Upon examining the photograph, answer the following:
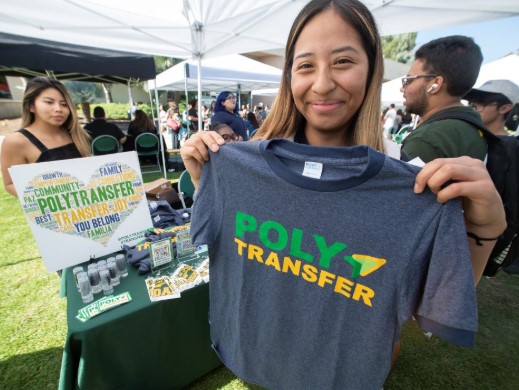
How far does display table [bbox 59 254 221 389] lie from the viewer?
3.81 ft

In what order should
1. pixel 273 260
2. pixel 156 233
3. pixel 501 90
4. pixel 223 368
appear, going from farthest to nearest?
pixel 501 90 < pixel 223 368 < pixel 156 233 < pixel 273 260

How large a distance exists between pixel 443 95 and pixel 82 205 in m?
2.37

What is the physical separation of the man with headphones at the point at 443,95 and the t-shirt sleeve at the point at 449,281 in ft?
2.69

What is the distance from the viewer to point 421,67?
5.39 feet

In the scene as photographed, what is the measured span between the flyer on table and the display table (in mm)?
190

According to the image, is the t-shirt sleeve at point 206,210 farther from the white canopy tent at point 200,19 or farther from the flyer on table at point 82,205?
the white canopy tent at point 200,19

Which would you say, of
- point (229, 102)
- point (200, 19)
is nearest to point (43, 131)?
point (200, 19)

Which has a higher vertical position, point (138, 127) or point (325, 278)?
point (325, 278)

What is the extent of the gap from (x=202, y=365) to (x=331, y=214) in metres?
1.58

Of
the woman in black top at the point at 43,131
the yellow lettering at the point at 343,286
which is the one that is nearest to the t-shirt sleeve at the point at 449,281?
the yellow lettering at the point at 343,286

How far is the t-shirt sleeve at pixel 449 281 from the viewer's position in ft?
2.10

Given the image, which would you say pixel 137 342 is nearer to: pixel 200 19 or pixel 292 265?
pixel 292 265

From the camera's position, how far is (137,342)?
1.34m

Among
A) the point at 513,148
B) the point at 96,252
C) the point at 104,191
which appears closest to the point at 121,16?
the point at 104,191
